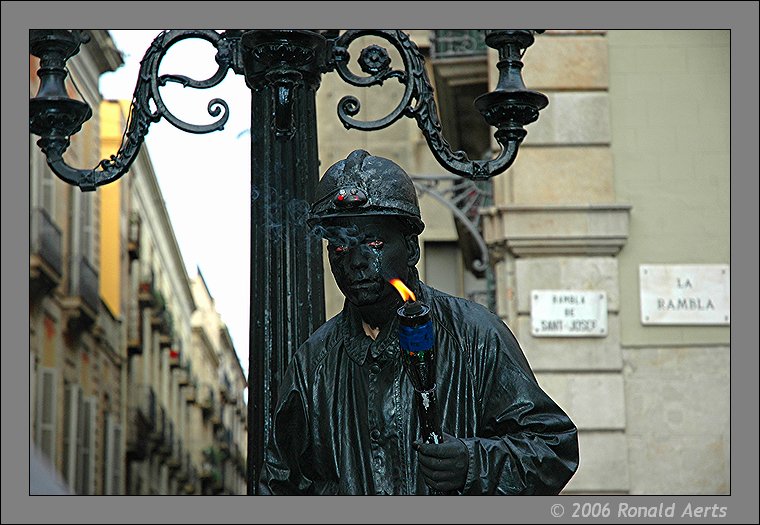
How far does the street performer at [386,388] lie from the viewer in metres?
5.70

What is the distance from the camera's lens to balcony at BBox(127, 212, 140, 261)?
131 ft

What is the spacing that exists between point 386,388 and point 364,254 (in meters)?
0.42

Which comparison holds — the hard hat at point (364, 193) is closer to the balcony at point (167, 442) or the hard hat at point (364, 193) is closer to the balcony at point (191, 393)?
the balcony at point (167, 442)

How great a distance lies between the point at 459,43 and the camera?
62.7ft

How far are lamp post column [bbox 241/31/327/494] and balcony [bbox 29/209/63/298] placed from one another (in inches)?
702

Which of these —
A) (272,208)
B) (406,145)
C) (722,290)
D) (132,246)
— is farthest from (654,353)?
(132,246)

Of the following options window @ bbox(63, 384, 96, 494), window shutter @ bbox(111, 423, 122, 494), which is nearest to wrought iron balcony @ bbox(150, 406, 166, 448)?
window shutter @ bbox(111, 423, 122, 494)

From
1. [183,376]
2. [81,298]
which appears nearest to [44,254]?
[81,298]

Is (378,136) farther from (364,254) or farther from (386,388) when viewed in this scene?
(364,254)

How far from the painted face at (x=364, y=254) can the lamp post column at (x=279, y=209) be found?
76 cm

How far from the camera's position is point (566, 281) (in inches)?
633

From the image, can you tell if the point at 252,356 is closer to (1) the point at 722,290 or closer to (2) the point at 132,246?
(1) the point at 722,290

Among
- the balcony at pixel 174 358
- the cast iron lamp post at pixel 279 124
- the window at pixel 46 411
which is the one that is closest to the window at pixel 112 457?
the window at pixel 46 411

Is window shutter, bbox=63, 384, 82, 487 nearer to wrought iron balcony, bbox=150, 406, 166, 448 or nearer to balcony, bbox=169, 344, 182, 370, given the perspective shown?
wrought iron balcony, bbox=150, 406, 166, 448
